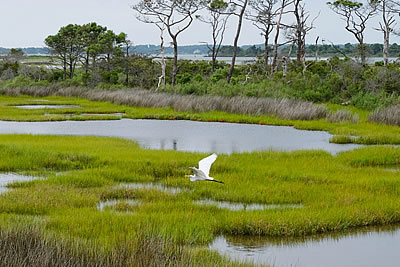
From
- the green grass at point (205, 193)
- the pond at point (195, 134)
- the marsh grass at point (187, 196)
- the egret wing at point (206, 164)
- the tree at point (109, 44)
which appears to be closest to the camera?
the marsh grass at point (187, 196)

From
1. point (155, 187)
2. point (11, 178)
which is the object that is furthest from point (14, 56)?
point (155, 187)

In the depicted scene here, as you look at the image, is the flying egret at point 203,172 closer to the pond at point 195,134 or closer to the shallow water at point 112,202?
the shallow water at point 112,202

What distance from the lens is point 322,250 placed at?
8.67 metres

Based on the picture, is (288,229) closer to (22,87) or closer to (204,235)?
(204,235)

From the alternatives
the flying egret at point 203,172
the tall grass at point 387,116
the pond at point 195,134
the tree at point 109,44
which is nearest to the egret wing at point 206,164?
the flying egret at point 203,172

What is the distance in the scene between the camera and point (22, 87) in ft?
156

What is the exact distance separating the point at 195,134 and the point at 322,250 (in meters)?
12.8

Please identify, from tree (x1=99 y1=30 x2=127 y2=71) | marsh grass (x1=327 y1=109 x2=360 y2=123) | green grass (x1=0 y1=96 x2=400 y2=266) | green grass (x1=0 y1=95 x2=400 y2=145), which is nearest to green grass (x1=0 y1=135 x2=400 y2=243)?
green grass (x1=0 y1=96 x2=400 y2=266)

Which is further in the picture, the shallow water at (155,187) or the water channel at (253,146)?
the shallow water at (155,187)

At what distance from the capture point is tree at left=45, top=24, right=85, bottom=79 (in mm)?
53594

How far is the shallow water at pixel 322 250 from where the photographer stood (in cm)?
816

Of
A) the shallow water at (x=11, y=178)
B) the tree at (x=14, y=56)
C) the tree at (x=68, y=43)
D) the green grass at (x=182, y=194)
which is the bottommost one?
the shallow water at (x=11, y=178)

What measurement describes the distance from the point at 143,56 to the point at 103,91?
1109 centimetres

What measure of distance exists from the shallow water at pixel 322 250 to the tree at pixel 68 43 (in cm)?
4682
